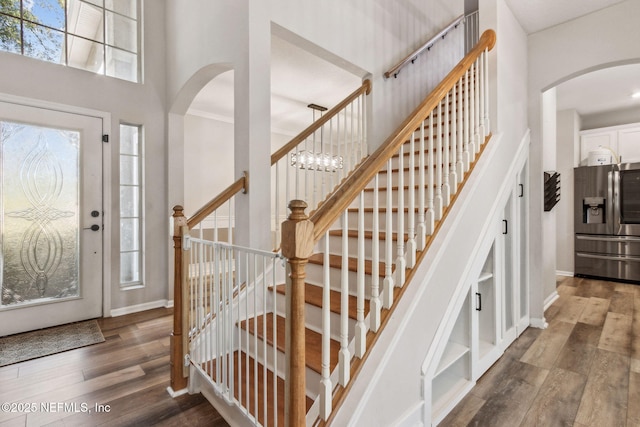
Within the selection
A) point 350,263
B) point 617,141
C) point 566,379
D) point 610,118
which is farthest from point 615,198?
point 350,263

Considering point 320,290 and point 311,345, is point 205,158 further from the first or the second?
point 311,345

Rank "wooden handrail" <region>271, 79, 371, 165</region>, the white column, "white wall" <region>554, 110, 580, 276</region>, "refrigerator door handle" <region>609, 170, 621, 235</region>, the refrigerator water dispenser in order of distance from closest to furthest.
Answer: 1. the white column
2. "wooden handrail" <region>271, 79, 371, 165</region>
3. "refrigerator door handle" <region>609, 170, 621, 235</region>
4. the refrigerator water dispenser
5. "white wall" <region>554, 110, 580, 276</region>

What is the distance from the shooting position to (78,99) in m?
3.06

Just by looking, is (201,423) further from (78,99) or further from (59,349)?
(78,99)

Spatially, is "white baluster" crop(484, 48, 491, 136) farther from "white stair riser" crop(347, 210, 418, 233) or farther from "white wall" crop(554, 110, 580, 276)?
"white wall" crop(554, 110, 580, 276)

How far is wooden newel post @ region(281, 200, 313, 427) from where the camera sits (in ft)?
3.50

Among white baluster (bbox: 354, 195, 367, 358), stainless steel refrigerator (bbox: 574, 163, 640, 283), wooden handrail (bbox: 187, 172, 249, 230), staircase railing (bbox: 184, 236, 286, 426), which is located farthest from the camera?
stainless steel refrigerator (bbox: 574, 163, 640, 283)

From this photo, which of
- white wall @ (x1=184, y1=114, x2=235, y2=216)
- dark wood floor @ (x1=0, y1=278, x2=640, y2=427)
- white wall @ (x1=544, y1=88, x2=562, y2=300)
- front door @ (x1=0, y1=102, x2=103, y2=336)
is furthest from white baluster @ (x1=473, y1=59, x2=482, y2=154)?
white wall @ (x1=184, y1=114, x2=235, y2=216)

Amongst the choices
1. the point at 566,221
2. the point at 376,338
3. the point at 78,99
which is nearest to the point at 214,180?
the point at 78,99

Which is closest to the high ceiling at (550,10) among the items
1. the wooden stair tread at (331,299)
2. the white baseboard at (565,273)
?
the wooden stair tread at (331,299)

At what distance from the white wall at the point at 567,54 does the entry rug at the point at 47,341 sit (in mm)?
4178

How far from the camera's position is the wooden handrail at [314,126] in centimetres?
267

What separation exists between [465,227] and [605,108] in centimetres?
558

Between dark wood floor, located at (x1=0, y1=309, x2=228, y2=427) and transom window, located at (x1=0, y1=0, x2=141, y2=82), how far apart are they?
2742mm
